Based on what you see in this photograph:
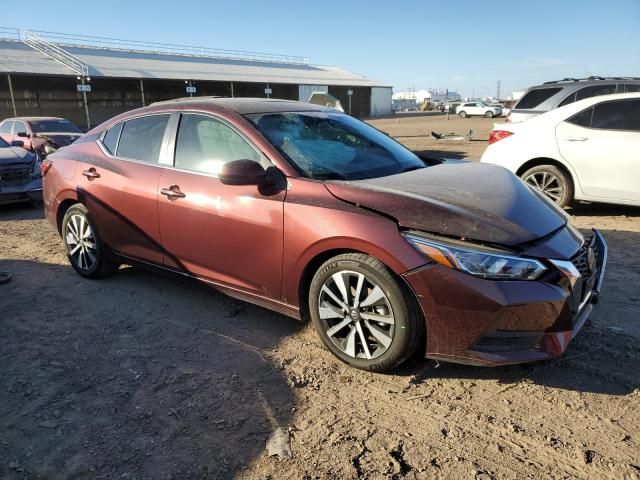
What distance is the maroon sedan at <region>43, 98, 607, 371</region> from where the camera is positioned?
2721 millimetres

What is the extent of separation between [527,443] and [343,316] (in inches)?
47.8

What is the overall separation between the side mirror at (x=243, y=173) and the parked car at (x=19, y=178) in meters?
6.81

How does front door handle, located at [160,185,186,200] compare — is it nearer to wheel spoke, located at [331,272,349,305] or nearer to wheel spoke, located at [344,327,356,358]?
wheel spoke, located at [331,272,349,305]

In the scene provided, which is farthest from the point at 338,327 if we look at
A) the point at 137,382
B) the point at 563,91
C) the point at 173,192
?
the point at 563,91

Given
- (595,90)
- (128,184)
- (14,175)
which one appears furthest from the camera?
(595,90)

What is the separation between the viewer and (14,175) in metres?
8.62

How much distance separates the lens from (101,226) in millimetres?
4594

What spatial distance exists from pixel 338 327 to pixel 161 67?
44466 mm

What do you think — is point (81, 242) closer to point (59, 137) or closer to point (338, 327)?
point (338, 327)

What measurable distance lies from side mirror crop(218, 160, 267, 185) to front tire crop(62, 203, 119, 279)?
6.44ft

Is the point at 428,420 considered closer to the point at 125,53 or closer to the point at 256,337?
the point at 256,337

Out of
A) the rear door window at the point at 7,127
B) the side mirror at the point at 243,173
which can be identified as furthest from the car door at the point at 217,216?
the rear door window at the point at 7,127

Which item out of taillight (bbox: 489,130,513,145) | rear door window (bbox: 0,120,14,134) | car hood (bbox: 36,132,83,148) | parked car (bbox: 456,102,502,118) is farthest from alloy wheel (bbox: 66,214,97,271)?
parked car (bbox: 456,102,502,118)

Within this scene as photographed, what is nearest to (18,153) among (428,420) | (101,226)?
(101,226)
